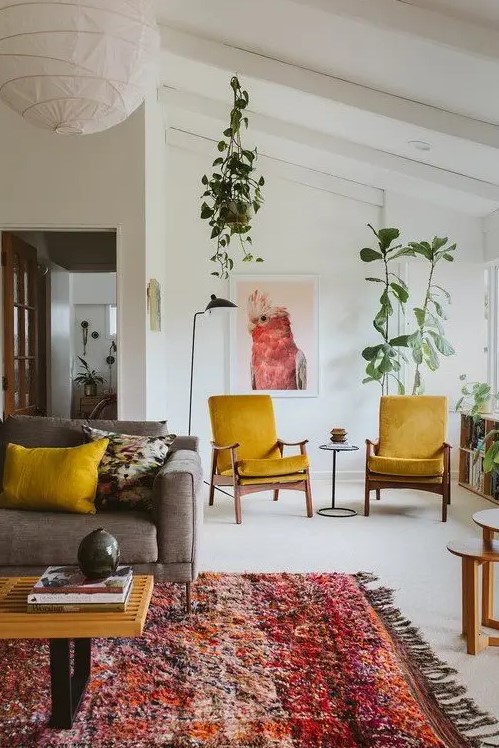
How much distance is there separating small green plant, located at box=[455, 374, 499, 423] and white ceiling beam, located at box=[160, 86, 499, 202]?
1.69 metres

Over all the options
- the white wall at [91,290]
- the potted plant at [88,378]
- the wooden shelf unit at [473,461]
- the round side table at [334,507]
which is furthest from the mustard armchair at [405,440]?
the white wall at [91,290]

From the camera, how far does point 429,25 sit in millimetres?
4090

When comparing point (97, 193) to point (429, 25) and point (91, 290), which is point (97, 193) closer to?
point (429, 25)

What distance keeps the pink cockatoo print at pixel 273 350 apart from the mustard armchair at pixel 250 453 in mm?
1238

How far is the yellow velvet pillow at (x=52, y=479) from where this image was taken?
352 centimetres

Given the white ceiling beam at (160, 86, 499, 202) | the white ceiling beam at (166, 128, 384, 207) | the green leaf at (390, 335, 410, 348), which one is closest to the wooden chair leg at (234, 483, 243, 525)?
the green leaf at (390, 335, 410, 348)

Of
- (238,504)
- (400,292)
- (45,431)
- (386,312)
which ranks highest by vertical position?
(400,292)

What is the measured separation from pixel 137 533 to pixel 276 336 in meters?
4.31

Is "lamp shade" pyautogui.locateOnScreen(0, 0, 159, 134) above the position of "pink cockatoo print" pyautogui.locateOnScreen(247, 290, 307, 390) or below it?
above

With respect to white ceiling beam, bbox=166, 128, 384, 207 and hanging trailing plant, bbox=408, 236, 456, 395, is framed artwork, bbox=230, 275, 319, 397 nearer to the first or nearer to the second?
white ceiling beam, bbox=166, 128, 384, 207

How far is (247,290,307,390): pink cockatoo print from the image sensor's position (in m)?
7.41

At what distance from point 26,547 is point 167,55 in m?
3.88

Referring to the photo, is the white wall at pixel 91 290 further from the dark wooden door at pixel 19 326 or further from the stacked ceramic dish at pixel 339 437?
the stacked ceramic dish at pixel 339 437

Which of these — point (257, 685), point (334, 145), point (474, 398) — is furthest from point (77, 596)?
point (474, 398)
